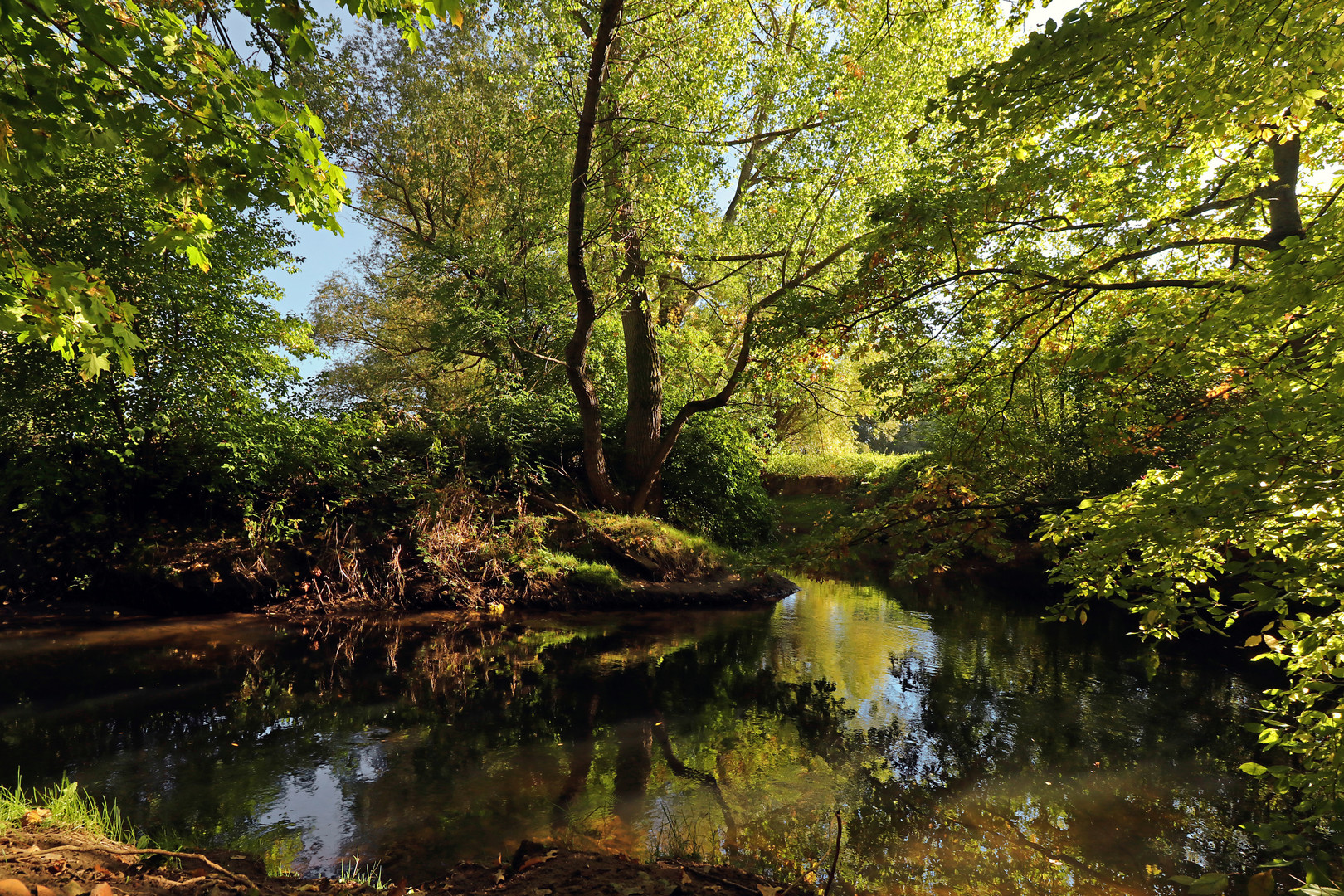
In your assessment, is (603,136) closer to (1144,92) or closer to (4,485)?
(1144,92)

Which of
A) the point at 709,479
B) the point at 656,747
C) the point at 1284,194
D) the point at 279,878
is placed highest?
the point at 1284,194

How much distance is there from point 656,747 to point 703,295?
931cm

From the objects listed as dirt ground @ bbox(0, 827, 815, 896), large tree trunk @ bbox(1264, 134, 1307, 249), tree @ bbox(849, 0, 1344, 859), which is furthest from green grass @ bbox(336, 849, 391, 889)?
large tree trunk @ bbox(1264, 134, 1307, 249)

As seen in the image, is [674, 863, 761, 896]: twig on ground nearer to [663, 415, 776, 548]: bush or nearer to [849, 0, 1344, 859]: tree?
[849, 0, 1344, 859]: tree

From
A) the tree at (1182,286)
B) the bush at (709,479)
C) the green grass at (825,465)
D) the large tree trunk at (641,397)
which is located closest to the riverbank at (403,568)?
the bush at (709,479)

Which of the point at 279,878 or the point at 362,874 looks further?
the point at 362,874

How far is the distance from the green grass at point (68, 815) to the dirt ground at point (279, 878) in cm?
18

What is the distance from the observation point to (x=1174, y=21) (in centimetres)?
357

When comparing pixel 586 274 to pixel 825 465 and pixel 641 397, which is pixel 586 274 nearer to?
pixel 641 397

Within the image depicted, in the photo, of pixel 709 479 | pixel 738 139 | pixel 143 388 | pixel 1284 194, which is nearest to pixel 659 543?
pixel 709 479

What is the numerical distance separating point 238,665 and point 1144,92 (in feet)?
34.1

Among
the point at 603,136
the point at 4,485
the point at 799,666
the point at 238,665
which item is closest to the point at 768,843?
the point at 799,666

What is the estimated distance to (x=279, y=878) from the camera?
10.3 feet

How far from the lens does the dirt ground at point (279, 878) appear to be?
2.65 metres
